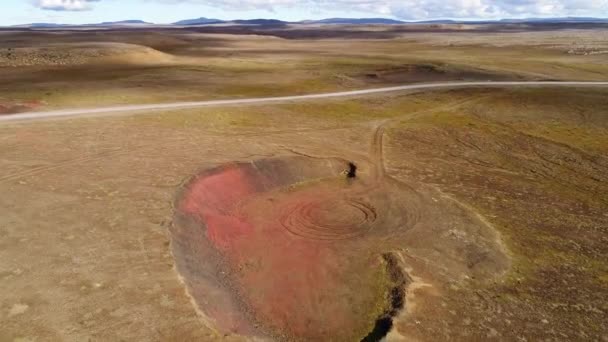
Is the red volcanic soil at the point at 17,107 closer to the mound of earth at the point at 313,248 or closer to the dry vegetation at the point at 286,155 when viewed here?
the dry vegetation at the point at 286,155

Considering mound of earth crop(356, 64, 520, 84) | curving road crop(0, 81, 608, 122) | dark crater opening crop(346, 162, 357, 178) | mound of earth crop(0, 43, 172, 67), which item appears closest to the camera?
dark crater opening crop(346, 162, 357, 178)

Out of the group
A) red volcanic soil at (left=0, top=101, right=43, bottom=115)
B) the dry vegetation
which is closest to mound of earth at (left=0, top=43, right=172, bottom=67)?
the dry vegetation

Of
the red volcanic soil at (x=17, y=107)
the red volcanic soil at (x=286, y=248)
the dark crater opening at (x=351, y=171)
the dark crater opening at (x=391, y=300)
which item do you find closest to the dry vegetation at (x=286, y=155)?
the red volcanic soil at (x=17, y=107)

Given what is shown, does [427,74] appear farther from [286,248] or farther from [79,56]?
[286,248]

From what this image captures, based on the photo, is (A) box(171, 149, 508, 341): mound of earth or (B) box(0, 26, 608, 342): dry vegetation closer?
(B) box(0, 26, 608, 342): dry vegetation

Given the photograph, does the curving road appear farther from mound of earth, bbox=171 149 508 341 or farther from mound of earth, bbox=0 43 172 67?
mound of earth, bbox=0 43 172 67

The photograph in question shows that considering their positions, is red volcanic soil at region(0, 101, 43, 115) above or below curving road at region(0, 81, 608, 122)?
above

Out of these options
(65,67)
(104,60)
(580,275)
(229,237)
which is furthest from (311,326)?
(104,60)
